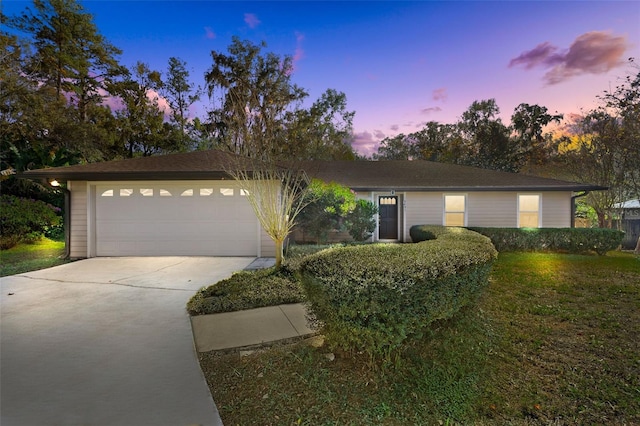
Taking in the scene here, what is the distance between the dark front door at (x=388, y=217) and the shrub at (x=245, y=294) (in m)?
7.39

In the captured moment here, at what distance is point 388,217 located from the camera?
1291 centimetres

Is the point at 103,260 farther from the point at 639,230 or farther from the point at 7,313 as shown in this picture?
the point at 639,230

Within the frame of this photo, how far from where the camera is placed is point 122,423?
7.22 ft

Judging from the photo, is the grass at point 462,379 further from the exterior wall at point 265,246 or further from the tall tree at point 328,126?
the tall tree at point 328,126

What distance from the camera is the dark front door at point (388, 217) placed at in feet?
42.1

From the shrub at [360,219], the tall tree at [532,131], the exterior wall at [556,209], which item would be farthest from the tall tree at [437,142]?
the shrub at [360,219]

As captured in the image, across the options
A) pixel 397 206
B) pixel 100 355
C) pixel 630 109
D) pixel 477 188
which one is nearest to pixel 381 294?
pixel 100 355

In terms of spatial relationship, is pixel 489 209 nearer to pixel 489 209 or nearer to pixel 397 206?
pixel 489 209

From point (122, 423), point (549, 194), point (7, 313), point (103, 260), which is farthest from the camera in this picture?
point (549, 194)

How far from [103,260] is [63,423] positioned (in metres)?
7.90

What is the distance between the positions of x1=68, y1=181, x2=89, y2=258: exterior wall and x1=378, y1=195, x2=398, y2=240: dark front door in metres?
9.81

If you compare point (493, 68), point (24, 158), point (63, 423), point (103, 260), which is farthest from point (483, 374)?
point (24, 158)

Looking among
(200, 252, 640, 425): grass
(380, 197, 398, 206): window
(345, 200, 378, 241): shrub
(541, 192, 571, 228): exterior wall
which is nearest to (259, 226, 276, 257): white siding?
(345, 200, 378, 241): shrub

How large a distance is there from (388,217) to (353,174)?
7.58 feet
